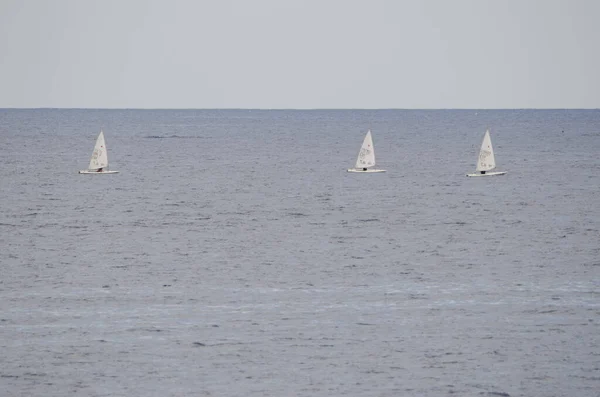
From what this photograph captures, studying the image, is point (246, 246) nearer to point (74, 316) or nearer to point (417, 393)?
point (74, 316)

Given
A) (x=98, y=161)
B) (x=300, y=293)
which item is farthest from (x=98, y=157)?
(x=300, y=293)

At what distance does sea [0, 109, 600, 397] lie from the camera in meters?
46.3

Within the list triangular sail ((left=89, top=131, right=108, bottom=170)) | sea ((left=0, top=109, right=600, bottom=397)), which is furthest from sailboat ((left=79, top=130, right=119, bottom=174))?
sea ((left=0, top=109, right=600, bottom=397))

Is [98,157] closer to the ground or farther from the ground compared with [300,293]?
farther from the ground

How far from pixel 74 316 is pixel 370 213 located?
49.1 m

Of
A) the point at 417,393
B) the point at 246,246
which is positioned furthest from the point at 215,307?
the point at 246,246

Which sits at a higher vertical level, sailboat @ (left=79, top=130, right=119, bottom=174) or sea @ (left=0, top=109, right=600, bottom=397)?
sailboat @ (left=79, top=130, right=119, bottom=174)

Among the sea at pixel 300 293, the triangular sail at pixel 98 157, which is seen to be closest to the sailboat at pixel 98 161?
the triangular sail at pixel 98 157

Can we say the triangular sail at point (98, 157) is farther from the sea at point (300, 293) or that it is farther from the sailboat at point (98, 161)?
the sea at point (300, 293)

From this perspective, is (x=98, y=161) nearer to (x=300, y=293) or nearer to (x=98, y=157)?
(x=98, y=157)

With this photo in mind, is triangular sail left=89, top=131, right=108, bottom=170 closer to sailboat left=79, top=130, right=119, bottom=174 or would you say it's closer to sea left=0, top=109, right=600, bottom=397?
sailboat left=79, top=130, right=119, bottom=174

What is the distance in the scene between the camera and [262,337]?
2039 inches

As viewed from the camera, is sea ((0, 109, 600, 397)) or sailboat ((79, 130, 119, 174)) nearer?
sea ((0, 109, 600, 397))

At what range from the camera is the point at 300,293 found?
2442 inches
